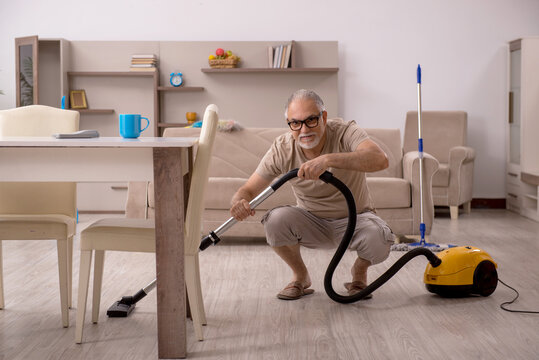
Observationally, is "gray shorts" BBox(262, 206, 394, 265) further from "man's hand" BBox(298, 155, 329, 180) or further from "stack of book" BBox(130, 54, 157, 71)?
"stack of book" BBox(130, 54, 157, 71)

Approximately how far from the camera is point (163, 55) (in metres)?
6.51

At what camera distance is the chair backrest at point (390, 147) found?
15.9ft

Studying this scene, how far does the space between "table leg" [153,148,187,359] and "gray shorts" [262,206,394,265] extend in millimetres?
806

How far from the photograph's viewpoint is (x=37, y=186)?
112 inches

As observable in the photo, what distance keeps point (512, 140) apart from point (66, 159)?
Answer: 5.12 meters

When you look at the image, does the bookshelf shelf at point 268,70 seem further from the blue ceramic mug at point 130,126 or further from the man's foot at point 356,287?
the blue ceramic mug at point 130,126

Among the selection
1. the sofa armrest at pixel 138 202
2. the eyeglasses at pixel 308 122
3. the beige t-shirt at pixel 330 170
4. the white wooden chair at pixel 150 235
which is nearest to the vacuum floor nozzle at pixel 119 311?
the white wooden chair at pixel 150 235

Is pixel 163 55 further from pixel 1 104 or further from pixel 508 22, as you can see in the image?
pixel 508 22

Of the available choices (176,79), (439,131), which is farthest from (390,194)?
(176,79)

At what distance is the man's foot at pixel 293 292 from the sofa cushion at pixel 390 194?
145cm

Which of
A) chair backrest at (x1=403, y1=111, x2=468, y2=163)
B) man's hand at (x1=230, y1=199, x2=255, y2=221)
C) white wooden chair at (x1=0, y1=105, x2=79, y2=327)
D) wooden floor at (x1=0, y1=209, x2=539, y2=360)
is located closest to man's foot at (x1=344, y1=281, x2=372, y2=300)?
wooden floor at (x1=0, y1=209, x2=539, y2=360)

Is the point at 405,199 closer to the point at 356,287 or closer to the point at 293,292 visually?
the point at 356,287

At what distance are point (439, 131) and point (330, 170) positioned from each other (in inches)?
141

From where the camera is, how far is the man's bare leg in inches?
118
